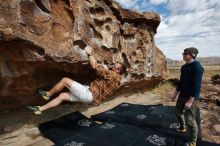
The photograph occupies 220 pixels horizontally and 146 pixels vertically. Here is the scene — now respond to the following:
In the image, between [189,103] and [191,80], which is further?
[191,80]

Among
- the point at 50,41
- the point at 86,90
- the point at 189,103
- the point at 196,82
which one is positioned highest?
the point at 50,41

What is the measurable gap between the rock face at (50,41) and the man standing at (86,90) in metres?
Answer: 0.56

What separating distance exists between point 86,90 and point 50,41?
1511 millimetres

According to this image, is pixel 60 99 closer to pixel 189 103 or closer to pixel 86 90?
pixel 86 90

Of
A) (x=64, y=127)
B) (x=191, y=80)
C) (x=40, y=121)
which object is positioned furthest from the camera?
(x=40, y=121)

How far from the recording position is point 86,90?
6449 mm

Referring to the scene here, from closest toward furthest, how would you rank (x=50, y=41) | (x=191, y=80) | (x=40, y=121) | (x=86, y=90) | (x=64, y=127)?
(x=191, y=80) → (x=50, y=41) → (x=64, y=127) → (x=86, y=90) → (x=40, y=121)

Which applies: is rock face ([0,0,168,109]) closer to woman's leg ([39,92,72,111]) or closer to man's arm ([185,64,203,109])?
woman's leg ([39,92,72,111])

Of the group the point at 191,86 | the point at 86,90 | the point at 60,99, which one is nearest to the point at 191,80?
the point at 191,86

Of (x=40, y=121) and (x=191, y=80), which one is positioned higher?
(x=191, y=80)

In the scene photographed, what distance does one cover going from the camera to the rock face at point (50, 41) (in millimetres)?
5395

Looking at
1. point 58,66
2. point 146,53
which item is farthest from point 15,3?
point 146,53

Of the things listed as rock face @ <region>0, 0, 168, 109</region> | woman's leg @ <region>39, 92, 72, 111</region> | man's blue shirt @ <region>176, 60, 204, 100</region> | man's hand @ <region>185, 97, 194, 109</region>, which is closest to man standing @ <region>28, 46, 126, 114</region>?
woman's leg @ <region>39, 92, 72, 111</region>

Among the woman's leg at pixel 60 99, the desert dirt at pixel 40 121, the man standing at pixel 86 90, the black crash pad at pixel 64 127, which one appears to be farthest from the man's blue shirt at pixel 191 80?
the woman's leg at pixel 60 99
